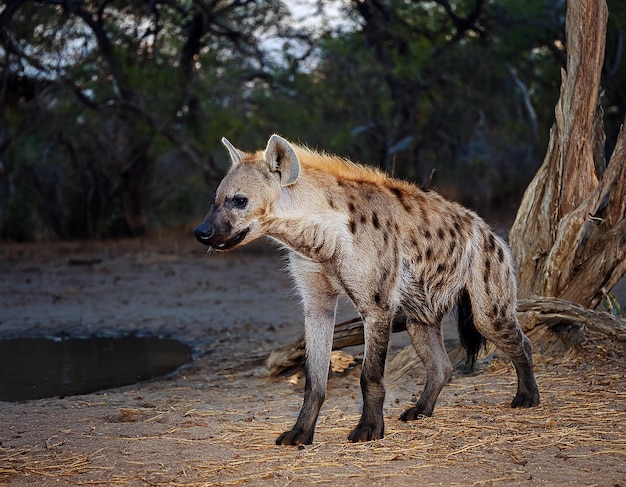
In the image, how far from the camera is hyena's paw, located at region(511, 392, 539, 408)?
3713 millimetres

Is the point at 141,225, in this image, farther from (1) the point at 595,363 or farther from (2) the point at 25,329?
(1) the point at 595,363

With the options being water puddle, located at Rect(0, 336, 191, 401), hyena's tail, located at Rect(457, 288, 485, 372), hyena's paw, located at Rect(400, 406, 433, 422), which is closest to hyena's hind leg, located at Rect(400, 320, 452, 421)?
hyena's paw, located at Rect(400, 406, 433, 422)

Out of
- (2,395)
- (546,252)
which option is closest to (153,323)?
(2,395)

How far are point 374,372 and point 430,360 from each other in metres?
0.57

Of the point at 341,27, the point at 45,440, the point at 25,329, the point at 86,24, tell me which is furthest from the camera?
the point at 341,27

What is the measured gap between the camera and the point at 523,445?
3.09 meters

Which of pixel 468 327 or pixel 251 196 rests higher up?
pixel 251 196

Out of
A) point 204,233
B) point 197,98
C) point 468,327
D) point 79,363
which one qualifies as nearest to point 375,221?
point 204,233

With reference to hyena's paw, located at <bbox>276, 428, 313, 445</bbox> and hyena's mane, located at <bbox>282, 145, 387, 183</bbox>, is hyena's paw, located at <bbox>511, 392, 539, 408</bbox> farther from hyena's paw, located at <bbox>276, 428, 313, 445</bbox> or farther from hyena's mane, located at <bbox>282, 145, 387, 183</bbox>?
hyena's mane, located at <bbox>282, 145, 387, 183</bbox>

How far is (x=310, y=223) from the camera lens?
3.30 meters

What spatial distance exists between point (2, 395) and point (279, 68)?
8331mm

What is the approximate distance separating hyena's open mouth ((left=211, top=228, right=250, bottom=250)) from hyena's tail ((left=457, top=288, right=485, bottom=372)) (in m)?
1.09

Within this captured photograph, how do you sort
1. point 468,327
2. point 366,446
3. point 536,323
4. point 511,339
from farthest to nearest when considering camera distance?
point 536,323
point 468,327
point 511,339
point 366,446

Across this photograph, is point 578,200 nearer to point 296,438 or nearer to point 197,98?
point 296,438
